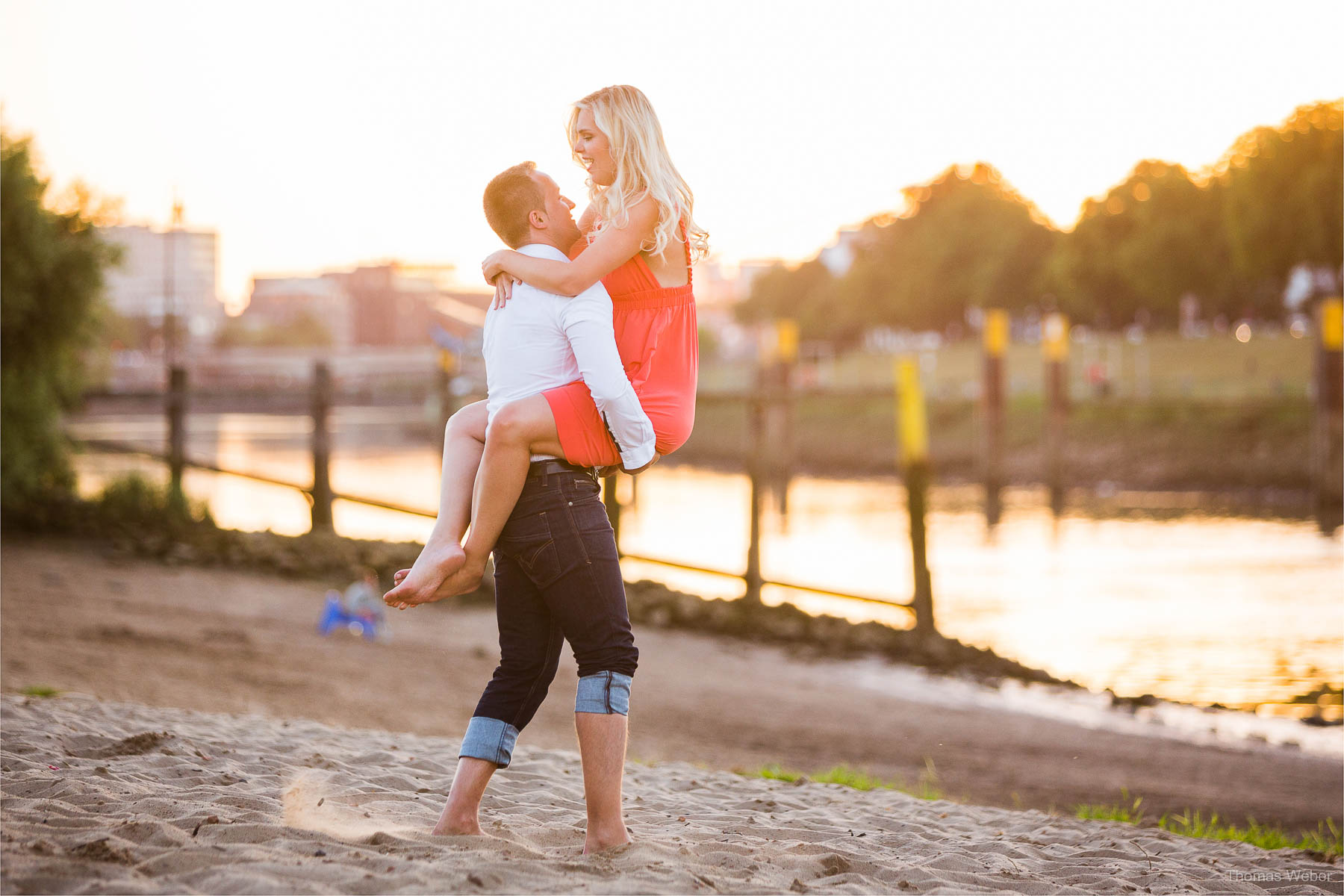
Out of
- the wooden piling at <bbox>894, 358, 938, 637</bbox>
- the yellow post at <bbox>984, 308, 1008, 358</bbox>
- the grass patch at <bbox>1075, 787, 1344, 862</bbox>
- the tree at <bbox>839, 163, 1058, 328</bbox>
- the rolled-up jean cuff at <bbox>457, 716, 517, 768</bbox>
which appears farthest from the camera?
the tree at <bbox>839, 163, 1058, 328</bbox>

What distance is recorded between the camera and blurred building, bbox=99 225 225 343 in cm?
11065

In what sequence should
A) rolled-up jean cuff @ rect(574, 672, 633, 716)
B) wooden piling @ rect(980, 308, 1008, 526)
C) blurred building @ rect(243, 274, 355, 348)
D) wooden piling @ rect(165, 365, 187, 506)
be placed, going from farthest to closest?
blurred building @ rect(243, 274, 355, 348) < wooden piling @ rect(980, 308, 1008, 526) < wooden piling @ rect(165, 365, 187, 506) < rolled-up jean cuff @ rect(574, 672, 633, 716)

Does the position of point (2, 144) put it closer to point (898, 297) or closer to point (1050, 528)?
point (1050, 528)

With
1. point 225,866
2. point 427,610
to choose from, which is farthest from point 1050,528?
point 225,866

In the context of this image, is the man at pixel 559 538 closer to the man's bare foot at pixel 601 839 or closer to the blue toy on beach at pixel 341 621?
the man's bare foot at pixel 601 839

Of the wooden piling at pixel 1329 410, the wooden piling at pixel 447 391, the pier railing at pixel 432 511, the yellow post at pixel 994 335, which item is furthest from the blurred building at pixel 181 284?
the pier railing at pixel 432 511

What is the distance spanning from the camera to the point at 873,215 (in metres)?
66.1

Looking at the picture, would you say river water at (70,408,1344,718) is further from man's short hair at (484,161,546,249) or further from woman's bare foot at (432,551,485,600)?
man's short hair at (484,161,546,249)

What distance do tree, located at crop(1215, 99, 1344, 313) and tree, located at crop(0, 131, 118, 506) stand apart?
30533 millimetres

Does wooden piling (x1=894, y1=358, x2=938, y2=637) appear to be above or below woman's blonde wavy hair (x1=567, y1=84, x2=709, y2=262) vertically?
below

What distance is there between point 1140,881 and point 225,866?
8.03 ft

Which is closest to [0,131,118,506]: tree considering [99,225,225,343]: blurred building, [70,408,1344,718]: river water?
[70,408,1344,718]: river water

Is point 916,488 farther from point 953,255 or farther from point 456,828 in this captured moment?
point 953,255

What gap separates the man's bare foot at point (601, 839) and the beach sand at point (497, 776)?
0.13 ft
